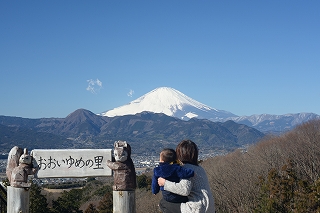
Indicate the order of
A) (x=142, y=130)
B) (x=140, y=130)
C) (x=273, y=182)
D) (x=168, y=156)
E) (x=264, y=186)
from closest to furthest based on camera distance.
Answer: (x=168, y=156), (x=273, y=182), (x=264, y=186), (x=140, y=130), (x=142, y=130)

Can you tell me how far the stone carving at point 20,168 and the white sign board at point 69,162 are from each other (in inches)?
6.2

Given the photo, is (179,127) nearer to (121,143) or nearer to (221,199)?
(221,199)

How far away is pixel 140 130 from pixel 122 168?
168016 millimetres

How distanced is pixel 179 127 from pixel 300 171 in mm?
139623

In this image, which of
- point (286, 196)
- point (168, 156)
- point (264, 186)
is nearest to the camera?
point (168, 156)

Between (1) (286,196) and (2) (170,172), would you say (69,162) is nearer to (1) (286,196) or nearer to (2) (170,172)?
(2) (170,172)

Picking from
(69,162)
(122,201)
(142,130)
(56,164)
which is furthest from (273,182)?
(142,130)

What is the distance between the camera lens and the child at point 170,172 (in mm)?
4008

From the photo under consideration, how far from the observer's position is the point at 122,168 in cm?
589

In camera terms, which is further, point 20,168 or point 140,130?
point 140,130

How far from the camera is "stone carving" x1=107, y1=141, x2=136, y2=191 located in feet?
19.3

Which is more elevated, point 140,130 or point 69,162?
point 69,162

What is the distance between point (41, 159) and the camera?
20.2 ft

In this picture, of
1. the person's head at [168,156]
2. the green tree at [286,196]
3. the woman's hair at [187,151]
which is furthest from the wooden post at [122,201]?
the green tree at [286,196]
